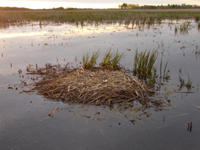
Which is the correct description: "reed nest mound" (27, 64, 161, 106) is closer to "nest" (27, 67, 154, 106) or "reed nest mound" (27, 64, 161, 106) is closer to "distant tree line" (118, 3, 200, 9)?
"nest" (27, 67, 154, 106)

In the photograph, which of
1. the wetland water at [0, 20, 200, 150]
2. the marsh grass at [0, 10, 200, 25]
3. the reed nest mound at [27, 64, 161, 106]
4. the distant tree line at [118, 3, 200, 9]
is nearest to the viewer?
the wetland water at [0, 20, 200, 150]

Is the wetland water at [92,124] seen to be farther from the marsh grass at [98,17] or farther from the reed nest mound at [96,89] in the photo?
the marsh grass at [98,17]

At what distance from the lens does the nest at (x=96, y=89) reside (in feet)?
17.5

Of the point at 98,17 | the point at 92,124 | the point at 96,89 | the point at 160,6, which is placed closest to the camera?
the point at 92,124

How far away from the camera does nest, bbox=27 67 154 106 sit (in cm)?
532

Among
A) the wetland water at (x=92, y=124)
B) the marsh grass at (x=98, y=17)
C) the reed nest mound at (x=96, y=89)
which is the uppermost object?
the marsh grass at (x=98, y=17)

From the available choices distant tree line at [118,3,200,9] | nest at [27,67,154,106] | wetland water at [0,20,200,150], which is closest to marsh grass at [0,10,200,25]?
nest at [27,67,154,106]

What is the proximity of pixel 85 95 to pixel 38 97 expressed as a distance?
130cm

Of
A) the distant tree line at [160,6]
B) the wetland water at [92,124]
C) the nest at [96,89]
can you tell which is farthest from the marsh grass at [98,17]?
the distant tree line at [160,6]

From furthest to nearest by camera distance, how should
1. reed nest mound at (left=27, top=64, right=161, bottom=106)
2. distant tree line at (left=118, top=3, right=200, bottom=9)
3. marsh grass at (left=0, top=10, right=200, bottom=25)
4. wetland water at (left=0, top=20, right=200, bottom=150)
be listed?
distant tree line at (left=118, top=3, right=200, bottom=9)
marsh grass at (left=0, top=10, right=200, bottom=25)
reed nest mound at (left=27, top=64, right=161, bottom=106)
wetland water at (left=0, top=20, right=200, bottom=150)

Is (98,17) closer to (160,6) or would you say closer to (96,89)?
(96,89)

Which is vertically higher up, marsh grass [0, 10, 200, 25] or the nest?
marsh grass [0, 10, 200, 25]

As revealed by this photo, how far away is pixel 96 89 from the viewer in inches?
215

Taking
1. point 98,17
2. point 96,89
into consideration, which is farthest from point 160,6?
point 96,89
